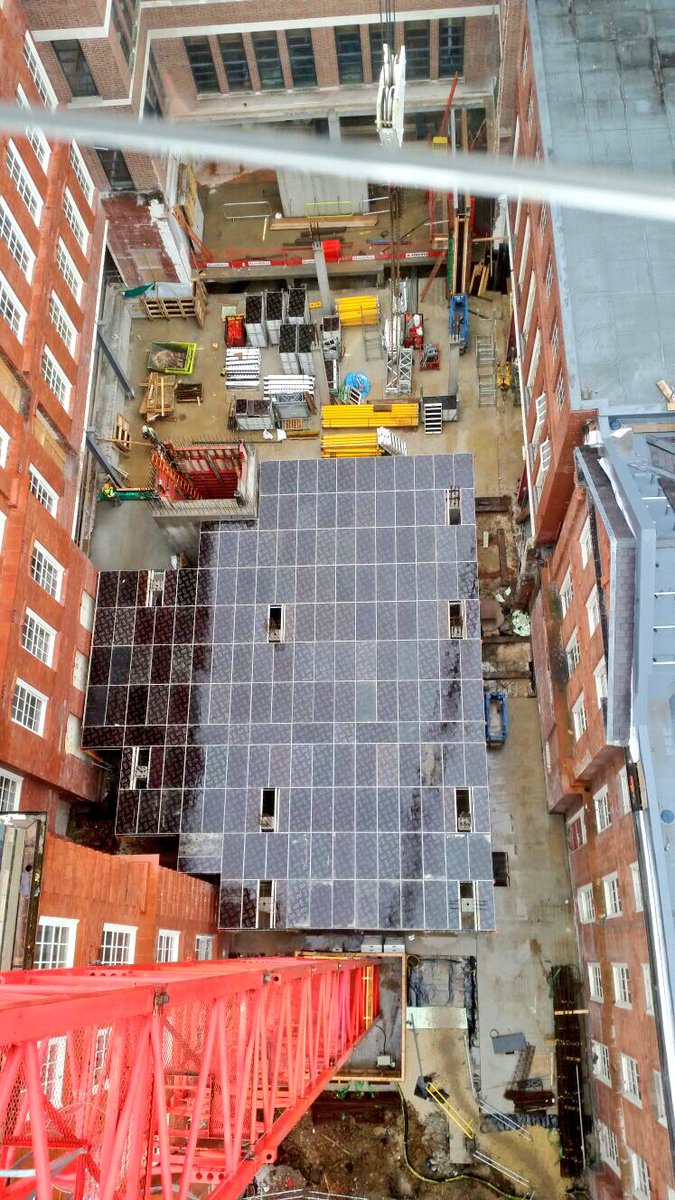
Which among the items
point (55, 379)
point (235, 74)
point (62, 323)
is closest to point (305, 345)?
point (62, 323)

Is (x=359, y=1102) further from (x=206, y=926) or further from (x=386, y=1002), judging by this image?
(x=206, y=926)

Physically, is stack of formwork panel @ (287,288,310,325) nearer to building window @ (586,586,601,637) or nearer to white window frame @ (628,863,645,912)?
building window @ (586,586,601,637)

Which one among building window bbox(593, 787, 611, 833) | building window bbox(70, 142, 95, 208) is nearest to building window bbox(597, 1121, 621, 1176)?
building window bbox(593, 787, 611, 833)

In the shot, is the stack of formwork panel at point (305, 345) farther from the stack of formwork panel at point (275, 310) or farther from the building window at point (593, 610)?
the building window at point (593, 610)

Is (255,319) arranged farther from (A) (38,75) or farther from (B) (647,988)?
(B) (647,988)

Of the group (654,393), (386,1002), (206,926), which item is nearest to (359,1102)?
(386,1002)
